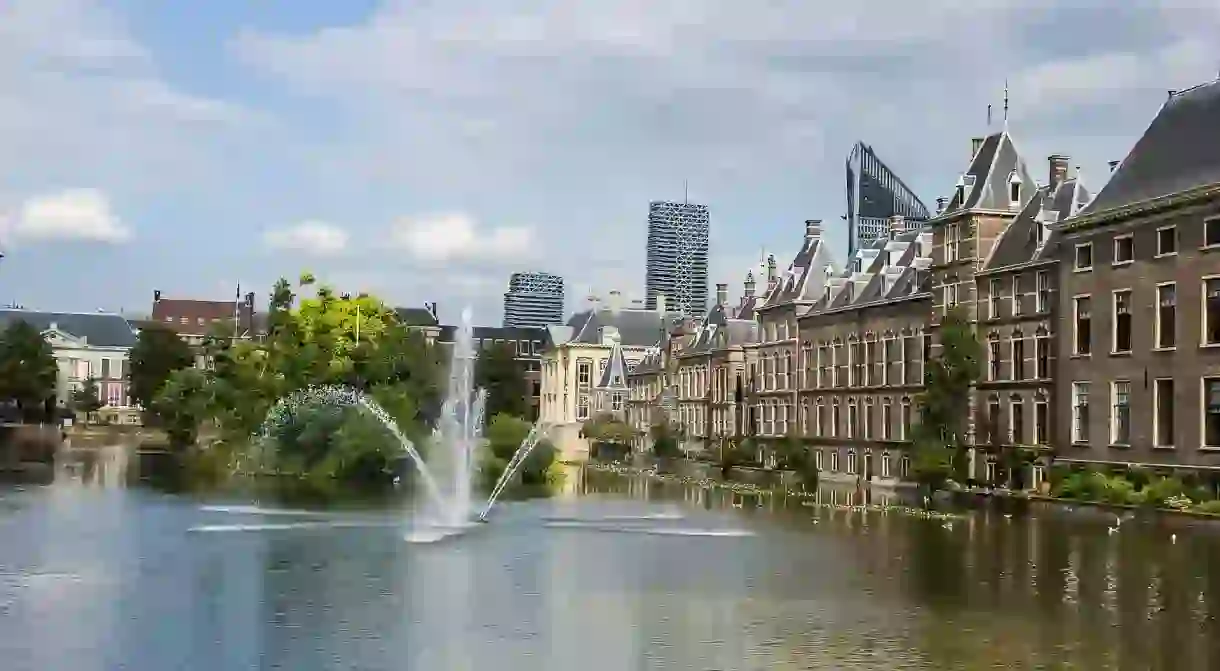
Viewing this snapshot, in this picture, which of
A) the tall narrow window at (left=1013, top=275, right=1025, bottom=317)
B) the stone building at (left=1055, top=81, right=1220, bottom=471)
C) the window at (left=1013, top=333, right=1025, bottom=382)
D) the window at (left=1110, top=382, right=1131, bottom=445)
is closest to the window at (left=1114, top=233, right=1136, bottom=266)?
the stone building at (left=1055, top=81, right=1220, bottom=471)

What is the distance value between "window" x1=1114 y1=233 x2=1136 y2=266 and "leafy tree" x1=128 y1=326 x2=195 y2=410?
9262 cm

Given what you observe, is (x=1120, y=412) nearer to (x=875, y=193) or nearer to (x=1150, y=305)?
(x=1150, y=305)

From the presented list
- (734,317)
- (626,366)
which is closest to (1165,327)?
(734,317)

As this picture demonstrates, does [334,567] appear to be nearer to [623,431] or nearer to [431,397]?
[431,397]

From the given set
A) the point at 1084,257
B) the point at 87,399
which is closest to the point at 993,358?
the point at 1084,257

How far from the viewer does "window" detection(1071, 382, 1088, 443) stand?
164 ft

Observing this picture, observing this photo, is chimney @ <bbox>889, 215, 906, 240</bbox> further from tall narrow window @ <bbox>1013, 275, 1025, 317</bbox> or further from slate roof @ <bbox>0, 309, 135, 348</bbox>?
slate roof @ <bbox>0, 309, 135, 348</bbox>

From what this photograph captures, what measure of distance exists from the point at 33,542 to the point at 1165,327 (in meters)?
34.1

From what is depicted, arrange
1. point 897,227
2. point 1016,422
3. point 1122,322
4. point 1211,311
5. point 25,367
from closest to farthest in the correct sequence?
1. point 1211,311
2. point 1122,322
3. point 1016,422
4. point 897,227
5. point 25,367

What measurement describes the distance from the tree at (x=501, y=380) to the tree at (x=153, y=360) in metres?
25.7

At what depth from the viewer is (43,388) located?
120 meters

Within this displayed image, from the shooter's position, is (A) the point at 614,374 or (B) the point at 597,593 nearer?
(B) the point at 597,593

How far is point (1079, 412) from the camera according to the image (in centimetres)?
5044

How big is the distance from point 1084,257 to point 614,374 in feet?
216
